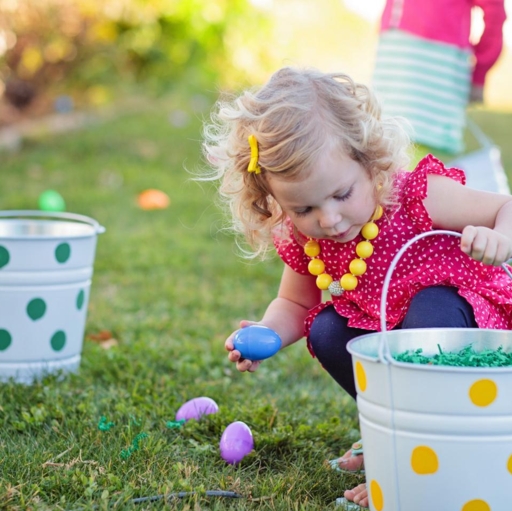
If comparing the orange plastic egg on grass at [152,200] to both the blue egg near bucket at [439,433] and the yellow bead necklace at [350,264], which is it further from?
the blue egg near bucket at [439,433]

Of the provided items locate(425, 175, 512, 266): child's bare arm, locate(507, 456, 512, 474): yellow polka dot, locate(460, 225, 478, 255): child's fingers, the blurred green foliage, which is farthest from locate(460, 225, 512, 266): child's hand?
the blurred green foliage

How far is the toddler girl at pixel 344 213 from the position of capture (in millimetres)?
1720

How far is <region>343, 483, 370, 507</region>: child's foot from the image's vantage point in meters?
1.65

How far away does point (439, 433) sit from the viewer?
132 cm

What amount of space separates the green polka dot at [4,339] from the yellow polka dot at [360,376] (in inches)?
54.1

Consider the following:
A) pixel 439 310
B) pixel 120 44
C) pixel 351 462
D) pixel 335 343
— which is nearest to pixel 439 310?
pixel 439 310

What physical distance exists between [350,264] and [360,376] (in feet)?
1.69

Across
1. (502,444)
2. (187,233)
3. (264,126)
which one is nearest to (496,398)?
(502,444)

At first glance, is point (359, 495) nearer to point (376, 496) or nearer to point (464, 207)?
point (376, 496)

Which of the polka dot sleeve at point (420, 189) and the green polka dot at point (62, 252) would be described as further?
the green polka dot at point (62, 252)

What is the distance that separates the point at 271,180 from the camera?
5.77ft

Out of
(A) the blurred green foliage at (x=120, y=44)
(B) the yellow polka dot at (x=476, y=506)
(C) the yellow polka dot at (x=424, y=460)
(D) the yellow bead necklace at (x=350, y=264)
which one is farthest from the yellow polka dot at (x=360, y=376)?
(A) the blurred green foliage at (x=120, y=44)

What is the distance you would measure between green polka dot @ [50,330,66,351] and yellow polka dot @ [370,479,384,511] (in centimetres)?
133

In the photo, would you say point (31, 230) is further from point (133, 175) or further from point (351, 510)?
point (133, 175)
